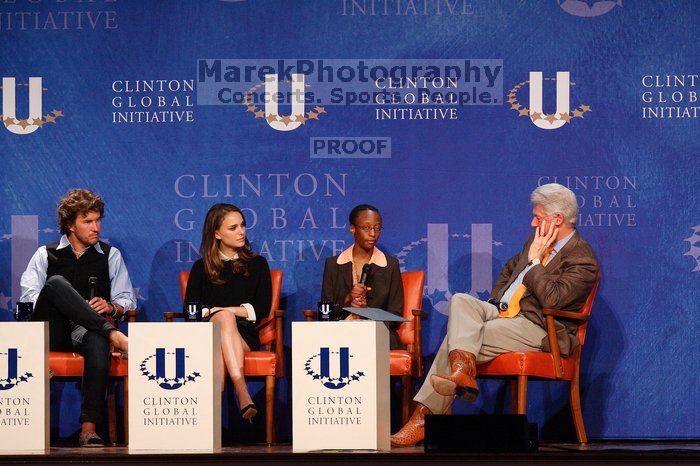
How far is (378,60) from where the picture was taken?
20.4ft

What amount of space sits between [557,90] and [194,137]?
215 centimetres

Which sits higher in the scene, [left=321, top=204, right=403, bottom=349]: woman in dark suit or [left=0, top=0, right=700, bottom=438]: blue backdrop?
[left=0, top=0, right=700, bottom=438]: blue backdrop

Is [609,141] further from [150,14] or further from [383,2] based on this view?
[150,14]

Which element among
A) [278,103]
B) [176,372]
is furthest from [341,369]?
[278,103]

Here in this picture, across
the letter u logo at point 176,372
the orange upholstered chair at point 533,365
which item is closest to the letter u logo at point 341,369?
the letter u logo at point 176,372

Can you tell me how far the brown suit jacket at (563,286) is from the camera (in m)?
5.29

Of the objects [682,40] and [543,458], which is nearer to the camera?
[543,458]

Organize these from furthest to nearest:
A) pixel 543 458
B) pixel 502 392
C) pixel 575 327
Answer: pixel 502 392 → pixel 575 327 → pixel 543 458

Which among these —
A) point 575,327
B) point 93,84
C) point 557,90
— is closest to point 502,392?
point 575,327

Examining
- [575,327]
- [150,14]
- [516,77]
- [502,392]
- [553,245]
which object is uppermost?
[150,14]

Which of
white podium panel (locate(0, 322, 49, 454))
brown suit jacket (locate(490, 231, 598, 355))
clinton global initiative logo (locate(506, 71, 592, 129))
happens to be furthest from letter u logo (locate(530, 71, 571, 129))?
white podium panel (locate(0, 322, 49, 454))

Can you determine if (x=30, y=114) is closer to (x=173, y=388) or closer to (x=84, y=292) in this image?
(x=84, y=292)

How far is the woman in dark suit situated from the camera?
580cm

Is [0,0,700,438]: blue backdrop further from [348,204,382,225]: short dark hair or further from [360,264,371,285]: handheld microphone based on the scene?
[360,264,371,285]: handheld microphone
